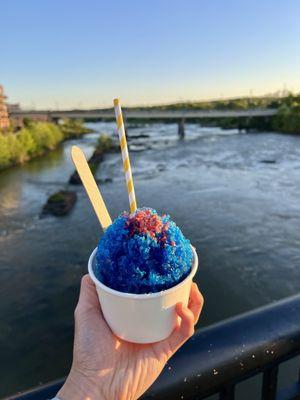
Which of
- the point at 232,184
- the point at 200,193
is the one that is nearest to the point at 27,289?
the point at 200,193

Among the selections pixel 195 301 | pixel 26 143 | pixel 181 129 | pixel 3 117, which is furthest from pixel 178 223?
pixel 3 117

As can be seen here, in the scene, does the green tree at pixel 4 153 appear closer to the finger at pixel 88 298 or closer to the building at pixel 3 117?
the building at pixel 3 117

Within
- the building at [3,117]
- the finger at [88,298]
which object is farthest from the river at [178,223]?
the building at [3,117]

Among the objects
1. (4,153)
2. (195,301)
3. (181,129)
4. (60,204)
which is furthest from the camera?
(181,129)

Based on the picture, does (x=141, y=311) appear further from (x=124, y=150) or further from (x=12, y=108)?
(x=12, y=108)

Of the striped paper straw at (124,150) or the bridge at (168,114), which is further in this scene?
the bridge at (168,114)

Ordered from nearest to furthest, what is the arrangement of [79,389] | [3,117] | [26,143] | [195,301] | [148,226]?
[79,389] → [148,226] → [195,301] → [26,143] → [3,117]
